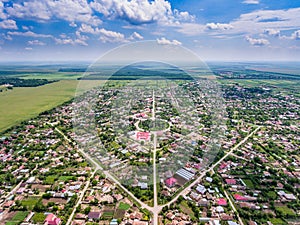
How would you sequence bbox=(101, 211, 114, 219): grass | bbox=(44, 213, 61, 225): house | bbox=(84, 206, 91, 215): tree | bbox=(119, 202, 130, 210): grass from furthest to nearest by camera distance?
bbox=(119, 202, 130, 210): grass → bbox=(84, 206, 91, 215): tree → bbox=(101, 211, 114, 219): grass → bbox=(44, 213, 61, 225): house

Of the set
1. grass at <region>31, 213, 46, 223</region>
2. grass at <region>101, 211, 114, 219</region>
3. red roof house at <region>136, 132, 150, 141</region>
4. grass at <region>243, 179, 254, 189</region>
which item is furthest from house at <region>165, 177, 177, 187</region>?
grass at <region>31, 213, 46, 223</region>

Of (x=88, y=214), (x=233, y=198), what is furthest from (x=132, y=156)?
(x=233, y=198)

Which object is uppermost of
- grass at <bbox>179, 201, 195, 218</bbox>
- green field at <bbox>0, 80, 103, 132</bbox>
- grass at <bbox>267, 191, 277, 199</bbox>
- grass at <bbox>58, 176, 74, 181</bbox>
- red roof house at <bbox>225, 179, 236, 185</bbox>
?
green field at <bbox>0, 80, 103, 132</bbox>

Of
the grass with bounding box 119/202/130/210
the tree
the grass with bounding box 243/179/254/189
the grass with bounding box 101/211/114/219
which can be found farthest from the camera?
the grass with bounding box 243/179/254/189

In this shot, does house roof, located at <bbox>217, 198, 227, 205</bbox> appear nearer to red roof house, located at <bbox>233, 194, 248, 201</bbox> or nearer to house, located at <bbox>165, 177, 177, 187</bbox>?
red roof house, located at <bbox>233, 194, 248, 201</bbox>

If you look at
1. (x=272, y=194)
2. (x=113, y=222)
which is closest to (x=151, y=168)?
(x=113, y=222)

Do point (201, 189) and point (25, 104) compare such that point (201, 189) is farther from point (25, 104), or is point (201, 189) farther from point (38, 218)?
point (25, 104)

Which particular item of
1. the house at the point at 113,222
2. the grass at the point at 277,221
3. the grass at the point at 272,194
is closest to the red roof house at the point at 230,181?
the grass at the point at 272,194
